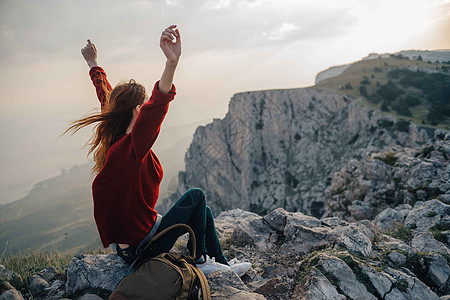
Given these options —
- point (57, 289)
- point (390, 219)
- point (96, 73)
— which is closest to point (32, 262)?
point (57, 289)

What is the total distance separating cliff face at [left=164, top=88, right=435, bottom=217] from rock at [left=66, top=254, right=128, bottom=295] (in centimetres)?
3465

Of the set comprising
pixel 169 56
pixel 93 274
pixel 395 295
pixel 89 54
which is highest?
pixel 89 54

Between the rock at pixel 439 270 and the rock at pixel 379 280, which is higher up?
the rock at pixel 379 280

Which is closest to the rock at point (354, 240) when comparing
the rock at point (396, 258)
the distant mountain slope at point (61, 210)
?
the rock at point (396, 258)

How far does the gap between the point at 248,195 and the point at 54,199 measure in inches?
2703

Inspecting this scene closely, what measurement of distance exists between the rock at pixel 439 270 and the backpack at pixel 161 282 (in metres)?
3.74

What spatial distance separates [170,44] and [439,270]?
510cm

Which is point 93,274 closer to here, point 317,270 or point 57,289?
point 57,289

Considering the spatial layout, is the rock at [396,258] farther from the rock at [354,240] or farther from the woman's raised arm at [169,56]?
the woman's raised arm at [169,56]

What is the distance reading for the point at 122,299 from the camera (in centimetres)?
221

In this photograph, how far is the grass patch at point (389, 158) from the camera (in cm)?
1195

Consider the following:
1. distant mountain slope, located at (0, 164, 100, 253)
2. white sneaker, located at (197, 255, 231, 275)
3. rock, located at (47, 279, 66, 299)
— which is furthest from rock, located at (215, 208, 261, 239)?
distant mountain slope, located at (0, 164, 100, 253)

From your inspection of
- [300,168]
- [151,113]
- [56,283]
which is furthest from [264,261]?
[300,168]

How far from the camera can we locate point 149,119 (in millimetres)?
2086
